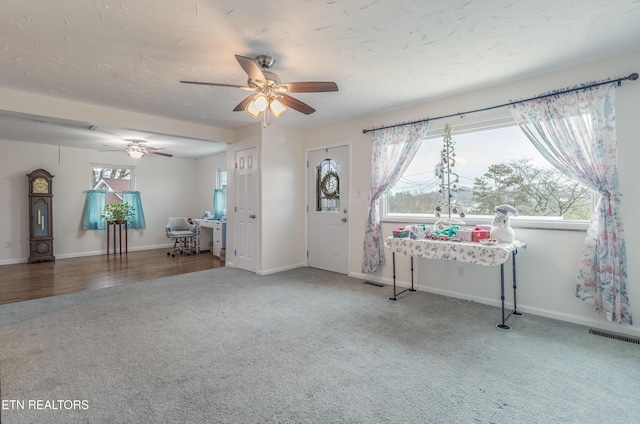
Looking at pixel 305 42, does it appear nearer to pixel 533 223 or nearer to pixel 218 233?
pixel 533 223

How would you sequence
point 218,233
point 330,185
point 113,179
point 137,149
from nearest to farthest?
point 330,185, point 137,149, point 218,233, point 113,179

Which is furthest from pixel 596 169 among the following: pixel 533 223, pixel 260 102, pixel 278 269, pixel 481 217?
pixel 278 269

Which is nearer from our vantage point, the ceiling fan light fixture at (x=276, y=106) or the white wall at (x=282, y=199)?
the ceiling fan light fixture at (x=276, y=106)

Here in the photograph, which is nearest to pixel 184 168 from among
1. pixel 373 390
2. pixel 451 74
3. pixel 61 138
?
pixel 61 138

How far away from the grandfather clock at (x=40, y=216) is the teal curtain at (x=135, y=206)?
143 cm

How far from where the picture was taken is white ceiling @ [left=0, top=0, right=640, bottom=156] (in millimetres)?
2096

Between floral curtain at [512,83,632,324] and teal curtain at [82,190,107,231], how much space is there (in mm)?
8392

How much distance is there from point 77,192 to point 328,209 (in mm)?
5847

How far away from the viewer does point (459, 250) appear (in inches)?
123

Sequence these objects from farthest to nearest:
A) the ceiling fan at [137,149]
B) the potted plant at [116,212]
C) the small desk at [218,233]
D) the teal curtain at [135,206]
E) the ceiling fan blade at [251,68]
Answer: the teal curtain at [135,206] < the potted plant at [116,212] < the small desk at [218,233] < the ceiling fan at [137,149] < the ceiling fan blade at [251,68]

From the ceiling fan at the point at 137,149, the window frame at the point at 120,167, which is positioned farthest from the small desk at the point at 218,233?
the window frame at the point at 120,167

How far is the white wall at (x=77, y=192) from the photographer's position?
615cm

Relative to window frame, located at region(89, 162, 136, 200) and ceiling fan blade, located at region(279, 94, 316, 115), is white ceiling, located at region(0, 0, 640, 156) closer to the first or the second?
ceiling fan blade, located at region(279, 94, 316, 115)

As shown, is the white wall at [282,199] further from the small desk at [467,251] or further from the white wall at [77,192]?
the white wall at [77,192]
